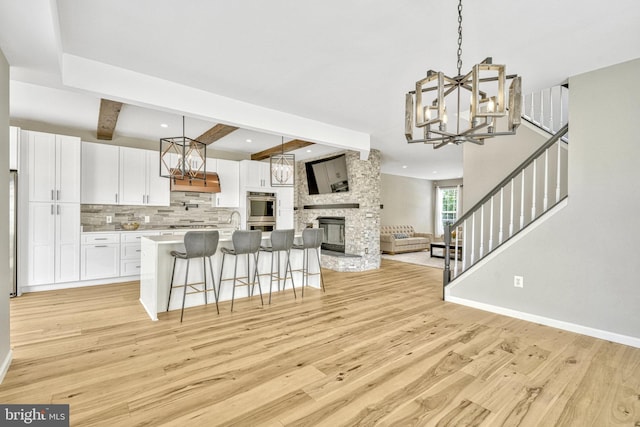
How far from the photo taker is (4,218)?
2.34m

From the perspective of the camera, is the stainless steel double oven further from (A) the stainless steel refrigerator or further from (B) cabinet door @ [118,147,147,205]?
(A) the stainless steel refrigerator

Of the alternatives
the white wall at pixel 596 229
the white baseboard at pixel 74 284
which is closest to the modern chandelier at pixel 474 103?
the white wall at pixel 596 229

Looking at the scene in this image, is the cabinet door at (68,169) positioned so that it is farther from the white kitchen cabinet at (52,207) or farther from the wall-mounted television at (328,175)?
the wall-mounted television at (328,175)

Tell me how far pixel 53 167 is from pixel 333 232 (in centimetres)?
530

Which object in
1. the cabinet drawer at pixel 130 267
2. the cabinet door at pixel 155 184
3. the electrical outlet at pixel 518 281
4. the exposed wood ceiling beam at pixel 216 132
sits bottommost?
the cabinet drawer at pixel 130 267

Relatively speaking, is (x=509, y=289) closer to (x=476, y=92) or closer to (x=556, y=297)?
(x=556, y=297)

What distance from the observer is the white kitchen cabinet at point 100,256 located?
4.89 metres

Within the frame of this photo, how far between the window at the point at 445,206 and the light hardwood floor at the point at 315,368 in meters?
8.84

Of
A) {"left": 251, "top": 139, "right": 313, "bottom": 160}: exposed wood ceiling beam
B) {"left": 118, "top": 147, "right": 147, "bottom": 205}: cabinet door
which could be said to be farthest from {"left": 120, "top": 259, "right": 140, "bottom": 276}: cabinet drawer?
{"left": 251, "top": 139, "right": 313, "bottom": 160}: exposed wood ceiling beam

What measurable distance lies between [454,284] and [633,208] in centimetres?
200

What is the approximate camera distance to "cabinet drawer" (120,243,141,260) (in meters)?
5.25

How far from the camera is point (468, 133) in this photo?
1.89 m

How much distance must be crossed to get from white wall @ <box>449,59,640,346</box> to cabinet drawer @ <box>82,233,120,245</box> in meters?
6.13

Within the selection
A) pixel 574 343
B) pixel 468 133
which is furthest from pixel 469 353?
pixel 468 133
